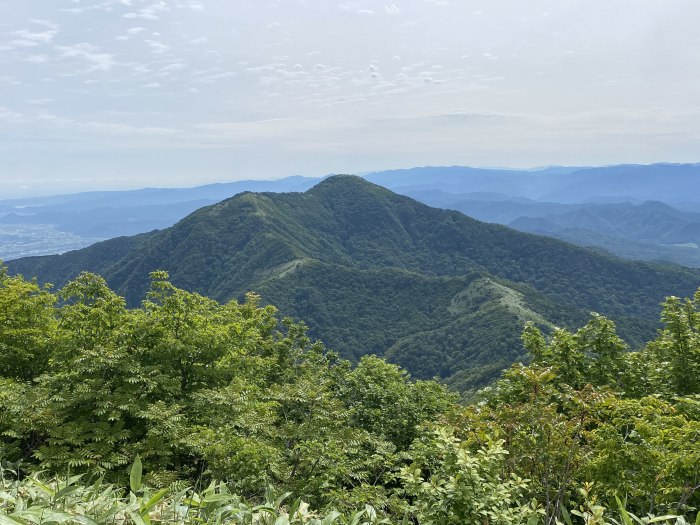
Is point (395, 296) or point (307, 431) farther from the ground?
point (307, 431)

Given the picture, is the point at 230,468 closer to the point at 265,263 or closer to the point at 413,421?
Answer: the point at 413,421

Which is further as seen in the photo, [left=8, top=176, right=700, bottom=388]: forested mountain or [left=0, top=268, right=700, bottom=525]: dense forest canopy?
[left=8, top=176, right=700, bottom=388]: forested mountain

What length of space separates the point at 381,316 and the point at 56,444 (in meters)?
144

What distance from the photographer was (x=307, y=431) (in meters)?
12.2

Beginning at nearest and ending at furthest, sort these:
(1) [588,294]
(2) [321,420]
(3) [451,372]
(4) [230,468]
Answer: (4) [230,468] < (2) [321,420] < (3) [451,372] < (1) [588,294]

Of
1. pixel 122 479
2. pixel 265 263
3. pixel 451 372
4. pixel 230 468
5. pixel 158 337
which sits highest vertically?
pixel 158 337

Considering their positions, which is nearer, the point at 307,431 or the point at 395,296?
the point at 307,431

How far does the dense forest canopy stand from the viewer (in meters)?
4.70

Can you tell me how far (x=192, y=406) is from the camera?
13680 mm

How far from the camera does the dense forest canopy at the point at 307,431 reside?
4699 mm

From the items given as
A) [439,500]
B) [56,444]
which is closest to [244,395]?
[56,444]

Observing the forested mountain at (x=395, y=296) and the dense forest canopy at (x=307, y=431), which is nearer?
A: the dense forest canopy at (x=307, y=431)

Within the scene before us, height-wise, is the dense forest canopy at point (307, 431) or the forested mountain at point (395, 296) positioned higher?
the dense forest canopy at point (307, 431)

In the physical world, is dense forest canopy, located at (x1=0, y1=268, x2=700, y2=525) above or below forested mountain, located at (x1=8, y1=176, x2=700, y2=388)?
above
